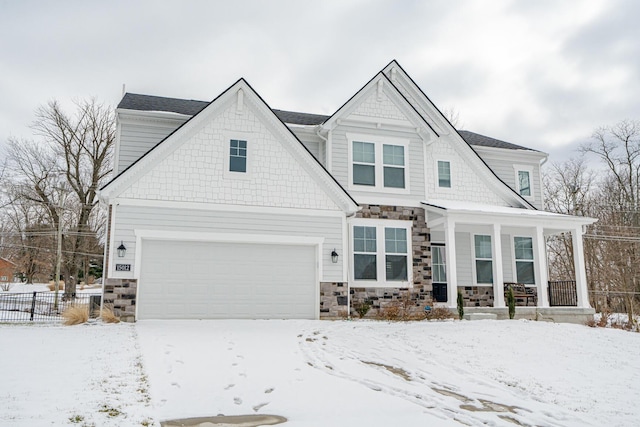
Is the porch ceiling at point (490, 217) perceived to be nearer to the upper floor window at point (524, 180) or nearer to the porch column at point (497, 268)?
the porch column at point (497, 268)

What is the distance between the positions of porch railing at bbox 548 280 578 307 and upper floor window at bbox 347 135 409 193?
6484mm

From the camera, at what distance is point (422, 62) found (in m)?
21.9

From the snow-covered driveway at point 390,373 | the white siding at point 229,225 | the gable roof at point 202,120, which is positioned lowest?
the snow-covered driveway at point 390,373

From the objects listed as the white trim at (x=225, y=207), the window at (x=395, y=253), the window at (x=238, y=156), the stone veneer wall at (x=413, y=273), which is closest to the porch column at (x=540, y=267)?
the stone veneer wall at (x=413, y=273)

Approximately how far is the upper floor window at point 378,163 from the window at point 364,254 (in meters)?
1.42

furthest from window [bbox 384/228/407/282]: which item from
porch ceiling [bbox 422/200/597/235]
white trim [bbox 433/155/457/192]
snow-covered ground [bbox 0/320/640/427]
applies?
snow-covered ground [bbox 0/320/640/427]

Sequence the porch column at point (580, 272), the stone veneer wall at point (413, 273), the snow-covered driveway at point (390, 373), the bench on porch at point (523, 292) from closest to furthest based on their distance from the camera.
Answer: the snow-covered driveway at point (390, 373), the stone veneer wall at point (413, 273), the porch column at point (580, 272), the bench on porch at point (523, 292)

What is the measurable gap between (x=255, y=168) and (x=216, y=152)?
1085 millimetres

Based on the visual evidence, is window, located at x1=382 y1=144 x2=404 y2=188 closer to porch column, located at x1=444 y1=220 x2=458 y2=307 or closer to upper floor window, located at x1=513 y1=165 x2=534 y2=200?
porch column, located at x1=444 y1=220 x2=458 y2=307

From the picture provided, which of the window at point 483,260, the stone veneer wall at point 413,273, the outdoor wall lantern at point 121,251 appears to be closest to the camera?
the outdoor wall lantern at point 121,251

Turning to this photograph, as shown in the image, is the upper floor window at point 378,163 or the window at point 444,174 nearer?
the upper floor window at point 378,163

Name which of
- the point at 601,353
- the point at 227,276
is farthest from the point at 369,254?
the point at 601,353

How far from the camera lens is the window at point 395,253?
14.6 m

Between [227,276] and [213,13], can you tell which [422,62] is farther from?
[227,276]
